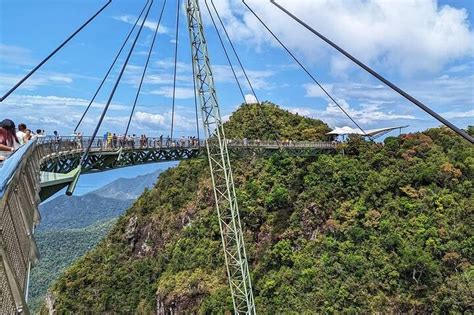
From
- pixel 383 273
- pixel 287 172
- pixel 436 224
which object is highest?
pixel 287 172

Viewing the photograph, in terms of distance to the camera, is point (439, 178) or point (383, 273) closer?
point (383, 273)

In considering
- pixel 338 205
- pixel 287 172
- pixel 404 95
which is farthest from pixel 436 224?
pixel 404 95

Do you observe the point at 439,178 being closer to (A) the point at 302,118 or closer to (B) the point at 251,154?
(B) the point at 251,154

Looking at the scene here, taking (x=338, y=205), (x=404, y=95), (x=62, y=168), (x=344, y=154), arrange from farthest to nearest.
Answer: (x=344, y=154), (x=338, y=205), (x=62, y=168), (x=404, y=95)

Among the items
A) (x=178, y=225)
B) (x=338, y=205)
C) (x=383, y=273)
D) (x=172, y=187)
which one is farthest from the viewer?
(x=172, y=187)

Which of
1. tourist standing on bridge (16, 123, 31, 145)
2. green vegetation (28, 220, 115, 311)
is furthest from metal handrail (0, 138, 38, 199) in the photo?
green vegetation (28, 220, 115, 311)

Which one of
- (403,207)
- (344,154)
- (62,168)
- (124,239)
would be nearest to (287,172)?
(344,154)

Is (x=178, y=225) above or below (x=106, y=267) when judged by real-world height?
above
